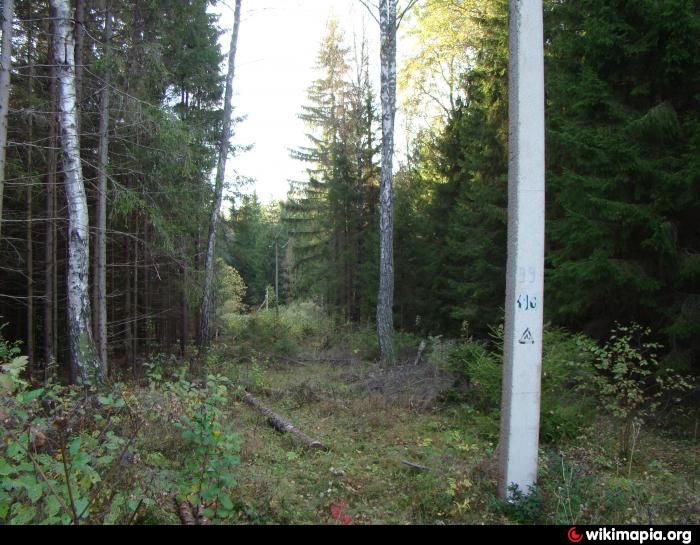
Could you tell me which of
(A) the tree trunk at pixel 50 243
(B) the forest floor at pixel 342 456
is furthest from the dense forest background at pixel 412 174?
(B) the forest floor at pixel 342 456

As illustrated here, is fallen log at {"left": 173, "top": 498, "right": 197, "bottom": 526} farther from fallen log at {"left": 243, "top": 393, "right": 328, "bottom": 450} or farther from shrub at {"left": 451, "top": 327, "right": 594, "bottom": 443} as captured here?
shrub at {"left": 451, "top": 327, "right": 594, "bottom": 443}

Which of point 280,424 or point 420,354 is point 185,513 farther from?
point 420,354

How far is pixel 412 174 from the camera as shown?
22281 mm

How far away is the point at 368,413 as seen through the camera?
8.28m

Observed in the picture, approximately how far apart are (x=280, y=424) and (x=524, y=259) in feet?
17.5

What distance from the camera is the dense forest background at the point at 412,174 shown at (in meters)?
6.92

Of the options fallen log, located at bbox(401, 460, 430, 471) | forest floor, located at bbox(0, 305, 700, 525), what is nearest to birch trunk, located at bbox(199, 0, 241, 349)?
forest floor, located at bbox(0, 305, 700, 525)

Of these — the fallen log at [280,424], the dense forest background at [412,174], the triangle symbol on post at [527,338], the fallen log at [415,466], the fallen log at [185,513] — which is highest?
the dense forest background at [412,174]

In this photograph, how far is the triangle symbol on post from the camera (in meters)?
4.00

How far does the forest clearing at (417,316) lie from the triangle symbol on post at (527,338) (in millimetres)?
13

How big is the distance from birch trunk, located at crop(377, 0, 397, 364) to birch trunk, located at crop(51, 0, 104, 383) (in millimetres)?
7627

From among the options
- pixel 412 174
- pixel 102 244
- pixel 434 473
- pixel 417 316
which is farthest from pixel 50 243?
pixel 412 174

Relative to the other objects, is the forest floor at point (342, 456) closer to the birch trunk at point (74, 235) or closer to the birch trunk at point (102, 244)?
the birch trunk at point (74, 235)

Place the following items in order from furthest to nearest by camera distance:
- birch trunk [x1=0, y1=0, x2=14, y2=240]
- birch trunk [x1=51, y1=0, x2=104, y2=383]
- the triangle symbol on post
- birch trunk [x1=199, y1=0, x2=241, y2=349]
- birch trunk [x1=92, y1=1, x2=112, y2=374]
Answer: birch trunk [x1=199, y1=0, x2=241, y2=349]
birch trunk [x1=92, y1=1, x2=112, y2=374]
birch trunk [x1=51, y1=0, x2=104, y2=383]
birch trunk [x1=0, y1=0, x2=14, y2=240]
the triangle symbol on post
